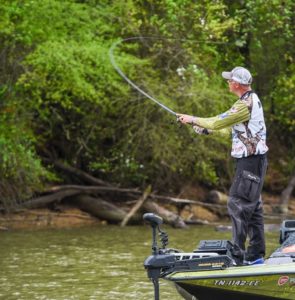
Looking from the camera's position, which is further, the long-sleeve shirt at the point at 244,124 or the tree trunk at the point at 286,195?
the tree trunk at the point at 286,195

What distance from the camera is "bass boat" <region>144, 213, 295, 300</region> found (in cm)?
854

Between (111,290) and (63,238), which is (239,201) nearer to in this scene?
(111,290)

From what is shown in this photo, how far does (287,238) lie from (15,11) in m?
10.2

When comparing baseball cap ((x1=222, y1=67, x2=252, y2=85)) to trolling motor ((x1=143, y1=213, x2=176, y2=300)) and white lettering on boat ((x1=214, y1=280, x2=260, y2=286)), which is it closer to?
trolling motor ((x1=143, y1=213, x2=176, y2=300))

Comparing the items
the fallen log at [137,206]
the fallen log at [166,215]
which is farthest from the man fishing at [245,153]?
the fallen log at [137,206]

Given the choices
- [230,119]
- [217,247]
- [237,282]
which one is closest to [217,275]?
[237,282]

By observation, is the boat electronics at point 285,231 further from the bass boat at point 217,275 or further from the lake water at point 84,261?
the lake water at point 84,261

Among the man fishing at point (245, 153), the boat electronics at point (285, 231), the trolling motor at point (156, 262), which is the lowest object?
the trolling motor at point (156, 262)

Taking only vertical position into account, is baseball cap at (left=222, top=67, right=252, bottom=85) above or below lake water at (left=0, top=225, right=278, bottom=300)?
above

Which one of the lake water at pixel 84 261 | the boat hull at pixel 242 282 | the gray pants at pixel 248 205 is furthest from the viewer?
the lake water at pixel 84 261

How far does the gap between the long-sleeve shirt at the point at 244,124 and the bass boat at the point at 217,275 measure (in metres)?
1.16

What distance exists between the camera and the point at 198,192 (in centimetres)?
2311

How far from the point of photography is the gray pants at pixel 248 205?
9.70 m

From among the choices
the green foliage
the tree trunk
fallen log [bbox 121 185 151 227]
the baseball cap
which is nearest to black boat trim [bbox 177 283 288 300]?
the baseball cap
